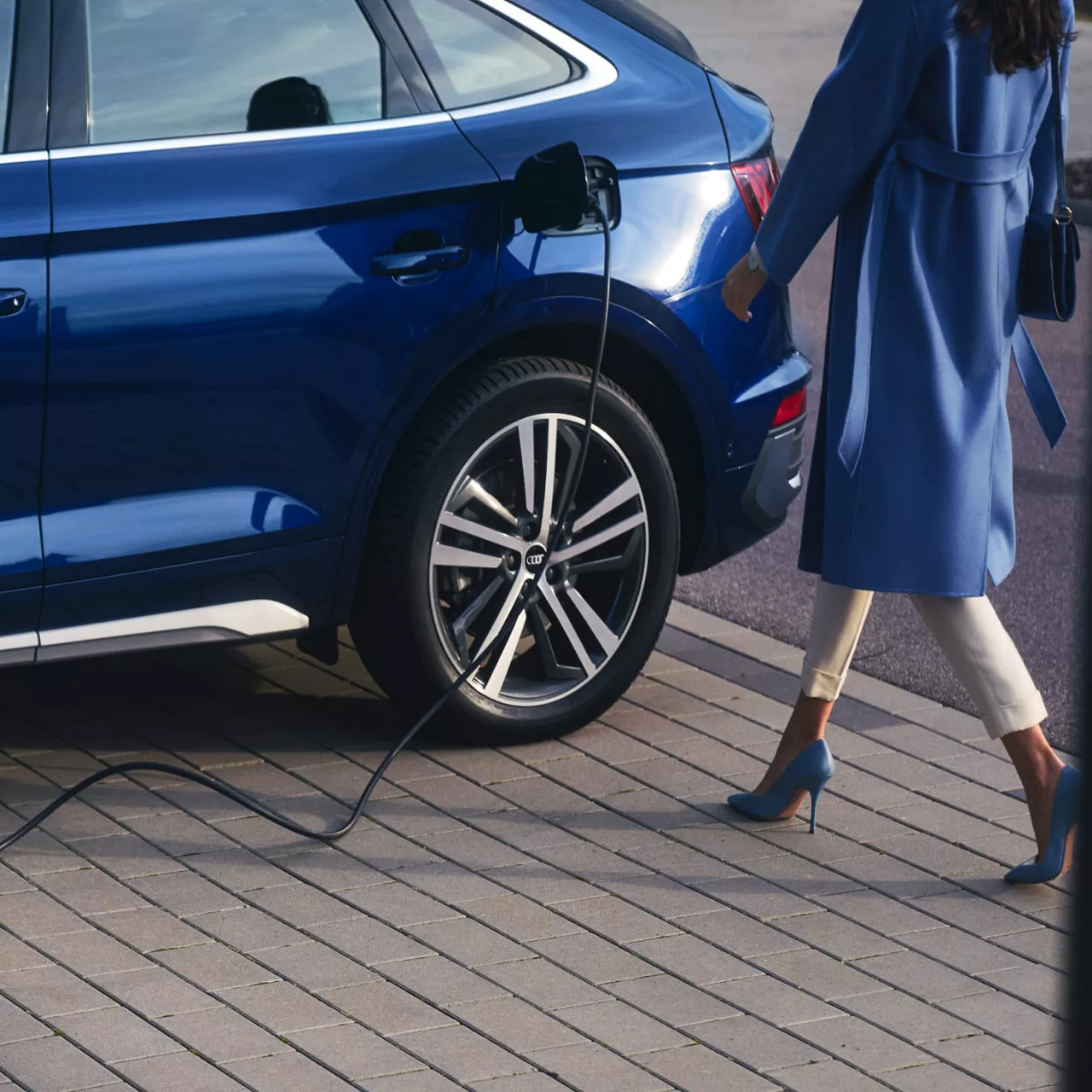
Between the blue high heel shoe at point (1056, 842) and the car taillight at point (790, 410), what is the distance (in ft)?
3.65

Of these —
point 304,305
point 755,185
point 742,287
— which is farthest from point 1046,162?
point 304,305

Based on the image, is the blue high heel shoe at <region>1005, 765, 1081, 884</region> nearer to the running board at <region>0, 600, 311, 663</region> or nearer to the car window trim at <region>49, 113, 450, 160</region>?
the running board at <region>0, 600, 311, 663</region>

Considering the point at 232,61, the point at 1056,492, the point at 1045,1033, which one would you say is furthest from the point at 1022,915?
the point at 1056,492

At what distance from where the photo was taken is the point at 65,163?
3777 mm

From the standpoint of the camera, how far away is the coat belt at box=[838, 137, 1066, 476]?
3.67 meters

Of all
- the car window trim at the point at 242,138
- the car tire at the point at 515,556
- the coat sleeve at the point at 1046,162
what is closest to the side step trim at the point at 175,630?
the car tire at the point at 515,556

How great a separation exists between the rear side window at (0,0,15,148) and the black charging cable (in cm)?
117

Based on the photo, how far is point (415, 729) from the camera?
4.28m

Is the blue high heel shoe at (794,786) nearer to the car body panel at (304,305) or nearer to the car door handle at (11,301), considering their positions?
the car body panel at (304,305)

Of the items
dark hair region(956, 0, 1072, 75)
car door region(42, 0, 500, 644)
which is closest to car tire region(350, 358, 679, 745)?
car door region(42, 0, 500, 644)

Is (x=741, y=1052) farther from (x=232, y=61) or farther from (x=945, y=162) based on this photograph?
(x=232, y=61)

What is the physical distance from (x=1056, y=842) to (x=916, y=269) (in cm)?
113

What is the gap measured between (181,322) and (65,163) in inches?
14.2

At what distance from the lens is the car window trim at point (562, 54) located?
426 cm
